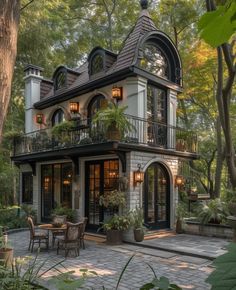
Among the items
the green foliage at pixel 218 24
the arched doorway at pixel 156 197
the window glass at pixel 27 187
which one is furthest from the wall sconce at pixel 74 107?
the green foliage at pixel 218 24

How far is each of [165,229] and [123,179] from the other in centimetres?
339

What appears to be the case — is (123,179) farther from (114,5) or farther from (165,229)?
(114,5)

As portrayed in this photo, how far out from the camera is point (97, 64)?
14.2 metres

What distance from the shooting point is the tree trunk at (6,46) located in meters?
2.18

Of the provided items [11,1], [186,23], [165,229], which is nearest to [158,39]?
[186,23]

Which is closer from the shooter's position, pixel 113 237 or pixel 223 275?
pixel 223 275

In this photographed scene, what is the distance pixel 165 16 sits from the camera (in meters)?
17.9

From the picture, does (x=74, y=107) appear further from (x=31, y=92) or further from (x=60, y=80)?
(x=31, y=92)

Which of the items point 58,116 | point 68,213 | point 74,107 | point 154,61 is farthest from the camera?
point 58,116

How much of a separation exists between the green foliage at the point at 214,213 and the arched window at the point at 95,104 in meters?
5.78

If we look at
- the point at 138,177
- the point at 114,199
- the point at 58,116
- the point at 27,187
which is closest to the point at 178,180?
the point at 138,177

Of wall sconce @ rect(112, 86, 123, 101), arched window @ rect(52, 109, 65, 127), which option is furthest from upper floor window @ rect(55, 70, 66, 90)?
wall sconce @ rect(112, 86, 123, 101)

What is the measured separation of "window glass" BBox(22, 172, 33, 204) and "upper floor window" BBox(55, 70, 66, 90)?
15.4 feet

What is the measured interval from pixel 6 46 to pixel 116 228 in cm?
942
